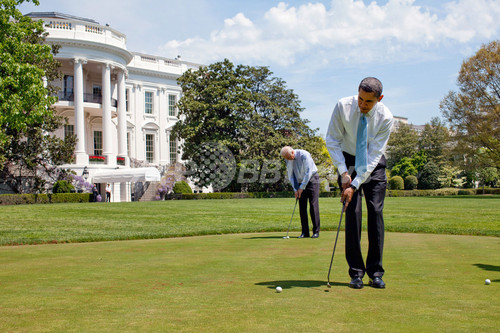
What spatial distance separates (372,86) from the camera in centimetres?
469

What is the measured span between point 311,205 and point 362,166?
5.46m

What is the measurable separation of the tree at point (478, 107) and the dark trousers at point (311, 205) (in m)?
44.6

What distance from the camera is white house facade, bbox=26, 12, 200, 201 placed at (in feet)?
147

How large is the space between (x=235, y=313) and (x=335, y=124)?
7.98 feet

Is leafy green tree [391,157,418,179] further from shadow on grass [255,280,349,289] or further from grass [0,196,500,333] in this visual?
shadow on grass [255,280,349,289]

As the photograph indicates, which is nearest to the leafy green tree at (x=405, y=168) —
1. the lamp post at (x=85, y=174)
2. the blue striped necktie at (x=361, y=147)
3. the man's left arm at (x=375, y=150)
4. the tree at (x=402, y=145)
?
the tree at (x=402, y=145)

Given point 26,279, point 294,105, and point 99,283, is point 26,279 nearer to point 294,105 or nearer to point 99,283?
point 99,283

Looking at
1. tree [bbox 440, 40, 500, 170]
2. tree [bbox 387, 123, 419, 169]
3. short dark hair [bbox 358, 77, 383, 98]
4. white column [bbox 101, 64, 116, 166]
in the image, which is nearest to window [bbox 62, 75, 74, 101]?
white column [bbox 101, 64, 116, 166]

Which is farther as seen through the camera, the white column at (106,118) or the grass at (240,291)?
the white column at (106,118)

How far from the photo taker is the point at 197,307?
3592 mm

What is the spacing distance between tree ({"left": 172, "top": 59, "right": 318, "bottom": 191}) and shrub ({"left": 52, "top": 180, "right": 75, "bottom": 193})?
10635mm

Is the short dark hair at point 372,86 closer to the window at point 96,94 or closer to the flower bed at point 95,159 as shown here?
the flower bed at point 95,159

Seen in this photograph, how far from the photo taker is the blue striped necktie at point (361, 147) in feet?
15.9

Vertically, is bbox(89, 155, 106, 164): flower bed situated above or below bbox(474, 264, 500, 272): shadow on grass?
above
